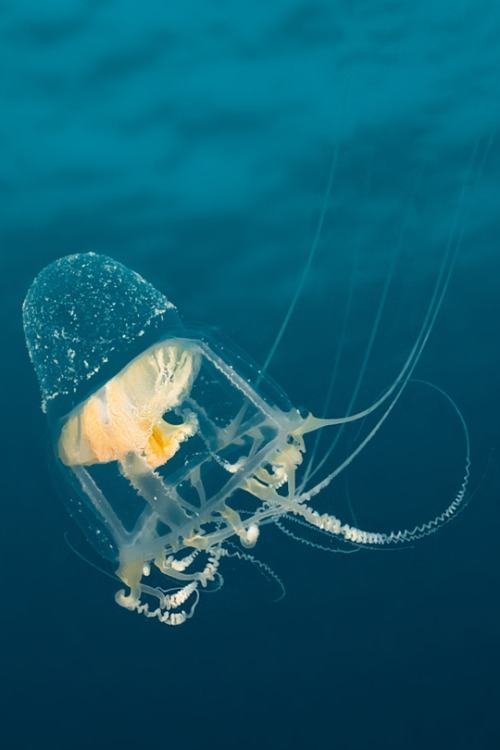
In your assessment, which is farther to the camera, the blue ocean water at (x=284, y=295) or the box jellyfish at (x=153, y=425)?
the blue ocean water at (x=284, y=295)

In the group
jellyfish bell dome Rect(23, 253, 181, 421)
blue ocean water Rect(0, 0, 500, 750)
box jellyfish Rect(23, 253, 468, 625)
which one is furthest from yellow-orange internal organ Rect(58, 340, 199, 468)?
blue ocean water Rect(0, 0, 500, 750)

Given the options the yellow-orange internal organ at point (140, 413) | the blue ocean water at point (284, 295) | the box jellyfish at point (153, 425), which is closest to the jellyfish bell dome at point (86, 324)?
the box jellyfish at point (153, 425)

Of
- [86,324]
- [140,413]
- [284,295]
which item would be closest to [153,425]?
[140,413]

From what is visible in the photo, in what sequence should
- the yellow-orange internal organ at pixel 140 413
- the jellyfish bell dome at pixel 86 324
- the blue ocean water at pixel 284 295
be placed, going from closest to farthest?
the yellow-orange internal organ at pixel 140 413 < the jellyfish bell dome at pixel 86 324 < the blue ocean water at pixel 284 295

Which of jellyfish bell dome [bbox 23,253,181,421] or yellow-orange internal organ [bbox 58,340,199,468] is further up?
jellyfish bell dome [bbox 23,253,181,421]

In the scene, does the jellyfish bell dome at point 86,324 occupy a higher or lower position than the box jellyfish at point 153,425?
higher

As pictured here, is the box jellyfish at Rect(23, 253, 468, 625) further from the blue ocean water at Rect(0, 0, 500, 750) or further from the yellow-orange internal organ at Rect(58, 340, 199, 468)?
the blue ocean water at Rect(0, 0, 500, 750)

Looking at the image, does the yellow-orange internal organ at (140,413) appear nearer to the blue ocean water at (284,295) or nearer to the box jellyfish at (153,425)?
the box jellyfish at (153,425)
